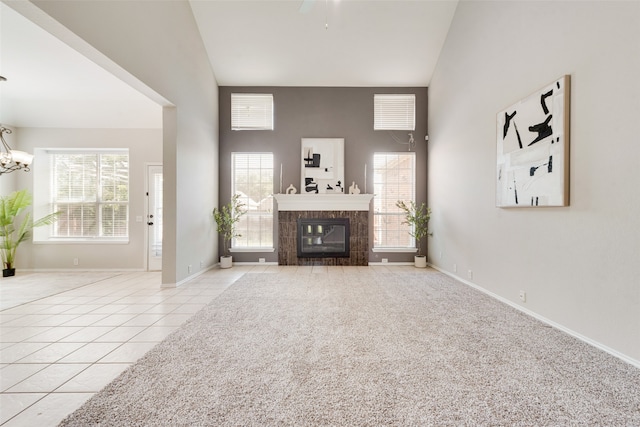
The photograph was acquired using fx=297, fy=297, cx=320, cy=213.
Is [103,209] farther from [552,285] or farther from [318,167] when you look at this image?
[552,285]

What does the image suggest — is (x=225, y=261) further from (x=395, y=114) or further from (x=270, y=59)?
(x=395, y=114)

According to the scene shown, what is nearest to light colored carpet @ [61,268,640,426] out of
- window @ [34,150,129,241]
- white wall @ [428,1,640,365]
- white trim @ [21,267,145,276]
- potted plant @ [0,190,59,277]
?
white wall @ [428,1,640,365]

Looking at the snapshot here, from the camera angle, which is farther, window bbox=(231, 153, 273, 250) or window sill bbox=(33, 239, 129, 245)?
window bbox=(231, 153, 273, 250)

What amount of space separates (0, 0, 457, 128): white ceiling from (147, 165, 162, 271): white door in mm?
935

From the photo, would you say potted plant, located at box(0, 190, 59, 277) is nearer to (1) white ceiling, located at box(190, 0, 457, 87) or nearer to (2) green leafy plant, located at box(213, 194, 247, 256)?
(2) green leafy plant, located at box(213, 194, 247, 256)

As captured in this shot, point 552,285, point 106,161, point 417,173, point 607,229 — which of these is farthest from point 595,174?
point 106,161

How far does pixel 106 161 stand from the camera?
5875 millimetres

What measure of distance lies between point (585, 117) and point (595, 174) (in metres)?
0.49

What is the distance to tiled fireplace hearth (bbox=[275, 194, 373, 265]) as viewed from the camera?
6.16 meters

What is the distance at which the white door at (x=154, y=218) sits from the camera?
5.73 m

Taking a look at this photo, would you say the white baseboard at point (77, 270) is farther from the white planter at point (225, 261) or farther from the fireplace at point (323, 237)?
the fireplace at point (323, 237)

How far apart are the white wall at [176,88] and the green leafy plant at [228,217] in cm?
19

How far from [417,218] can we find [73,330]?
547 centimetres

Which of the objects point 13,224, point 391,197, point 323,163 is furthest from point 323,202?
point 13,224
